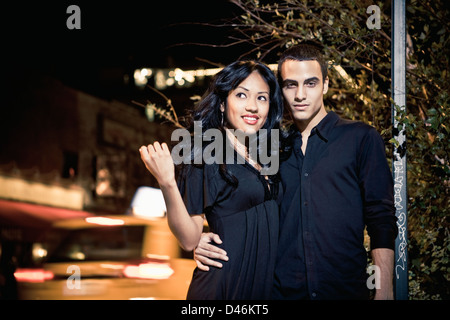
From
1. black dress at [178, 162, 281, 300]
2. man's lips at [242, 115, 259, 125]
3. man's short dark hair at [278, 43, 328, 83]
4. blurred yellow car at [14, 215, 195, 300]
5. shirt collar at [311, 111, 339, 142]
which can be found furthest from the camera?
blurred yellow car at [14, 215, 195, 300]

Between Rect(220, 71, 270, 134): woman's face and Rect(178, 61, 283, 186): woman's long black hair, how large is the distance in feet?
0.11

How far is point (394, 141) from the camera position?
3.29 metres

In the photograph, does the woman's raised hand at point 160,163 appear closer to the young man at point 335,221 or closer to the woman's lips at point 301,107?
the young man at point 335,221

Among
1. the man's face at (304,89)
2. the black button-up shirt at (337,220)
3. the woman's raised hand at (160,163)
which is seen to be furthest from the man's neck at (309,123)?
the woman's raised hand at (160,163)

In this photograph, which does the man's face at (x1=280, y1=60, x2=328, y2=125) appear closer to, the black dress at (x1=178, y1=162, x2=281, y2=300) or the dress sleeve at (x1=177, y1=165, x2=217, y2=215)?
the black dress at (x1=178, y1=162, x2=281, y2=300)

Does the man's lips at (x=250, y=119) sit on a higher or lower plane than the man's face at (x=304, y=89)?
lower

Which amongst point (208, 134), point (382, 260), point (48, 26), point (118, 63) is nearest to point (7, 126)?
point (48, 26)

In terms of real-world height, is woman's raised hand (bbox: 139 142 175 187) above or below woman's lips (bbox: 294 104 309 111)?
below

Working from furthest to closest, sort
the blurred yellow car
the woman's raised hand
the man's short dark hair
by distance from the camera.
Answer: the blurred yellow car < the man's short dark hair < the woman's raised hand

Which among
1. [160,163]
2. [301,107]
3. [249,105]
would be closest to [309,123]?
[301,107]

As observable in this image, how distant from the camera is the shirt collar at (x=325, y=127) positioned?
2796 millimetres

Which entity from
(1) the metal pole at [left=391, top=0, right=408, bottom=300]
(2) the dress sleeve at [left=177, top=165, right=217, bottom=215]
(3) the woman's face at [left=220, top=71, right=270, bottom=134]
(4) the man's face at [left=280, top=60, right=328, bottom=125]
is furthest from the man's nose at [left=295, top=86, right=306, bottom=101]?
(1) the metal pole at [left=391, top=0, right=408, bottom=300]

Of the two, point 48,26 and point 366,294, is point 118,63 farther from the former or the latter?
point 366,294

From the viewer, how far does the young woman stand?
2596 millimetres
